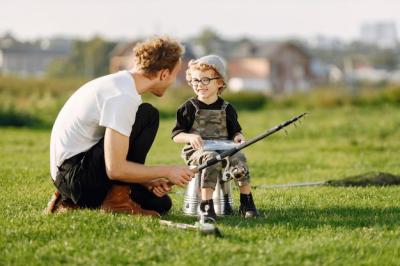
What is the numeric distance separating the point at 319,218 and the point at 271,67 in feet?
285

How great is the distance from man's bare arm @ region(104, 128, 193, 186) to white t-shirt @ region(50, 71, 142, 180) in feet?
0.27

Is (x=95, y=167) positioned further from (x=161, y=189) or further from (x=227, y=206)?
(x=227, y=206)

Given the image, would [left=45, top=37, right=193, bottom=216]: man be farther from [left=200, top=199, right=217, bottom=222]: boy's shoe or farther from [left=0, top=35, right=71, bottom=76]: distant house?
[left=0, top=35, right=71, bottom=76]: distant house

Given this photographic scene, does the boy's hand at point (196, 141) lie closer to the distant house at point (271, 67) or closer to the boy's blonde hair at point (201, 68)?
the boy's blonde hair at point (201, 68)

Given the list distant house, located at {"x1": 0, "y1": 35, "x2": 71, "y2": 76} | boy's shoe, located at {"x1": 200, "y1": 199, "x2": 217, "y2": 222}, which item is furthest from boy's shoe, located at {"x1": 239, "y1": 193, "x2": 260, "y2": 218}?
distant house, located at {"x1": 0, "y1": 35, "x2": 71, "y2": 76}

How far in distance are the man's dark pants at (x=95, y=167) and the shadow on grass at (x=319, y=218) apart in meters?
0.60

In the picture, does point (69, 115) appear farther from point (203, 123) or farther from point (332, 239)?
point (332, 239)

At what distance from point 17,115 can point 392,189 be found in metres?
15.4

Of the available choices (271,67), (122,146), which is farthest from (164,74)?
(271,67)

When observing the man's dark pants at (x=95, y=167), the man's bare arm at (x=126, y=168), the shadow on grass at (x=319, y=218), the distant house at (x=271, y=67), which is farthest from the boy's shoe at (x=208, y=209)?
the distant house at (x=271, y=67)

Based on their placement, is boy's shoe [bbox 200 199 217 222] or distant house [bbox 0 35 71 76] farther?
distant house [bbox 0 35 71 76]

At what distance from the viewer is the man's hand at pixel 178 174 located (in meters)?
6.45

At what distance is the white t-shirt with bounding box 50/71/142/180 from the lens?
245 inches

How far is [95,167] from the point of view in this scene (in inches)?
255
